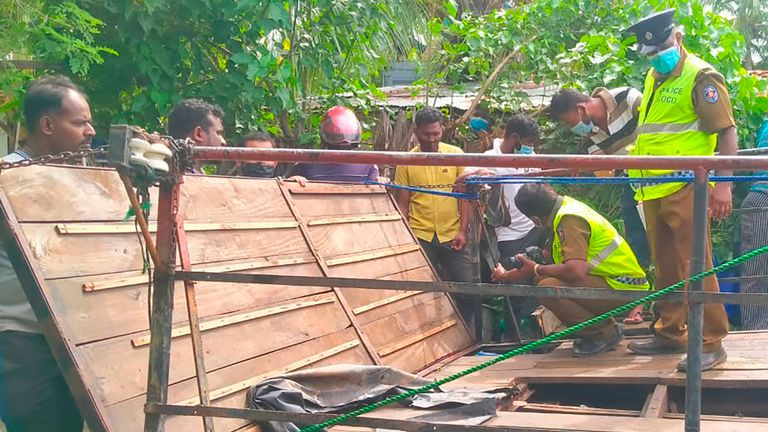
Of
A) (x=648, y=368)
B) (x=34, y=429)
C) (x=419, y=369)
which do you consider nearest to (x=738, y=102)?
(x=648, y=368)

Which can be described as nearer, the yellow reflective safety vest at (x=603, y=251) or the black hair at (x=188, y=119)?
the black hair at (x=188, y=119)

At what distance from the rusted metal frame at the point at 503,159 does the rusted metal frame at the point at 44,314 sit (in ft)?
2.19

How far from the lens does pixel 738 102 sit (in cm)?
674

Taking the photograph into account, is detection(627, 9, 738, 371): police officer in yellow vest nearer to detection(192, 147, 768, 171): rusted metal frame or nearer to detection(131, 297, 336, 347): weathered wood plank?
detection(192, 147, 768, 171): rusted metal frame

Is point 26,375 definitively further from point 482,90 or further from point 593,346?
point 482,90

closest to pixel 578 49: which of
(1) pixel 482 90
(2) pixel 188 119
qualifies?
A: (1) pixel 482 90

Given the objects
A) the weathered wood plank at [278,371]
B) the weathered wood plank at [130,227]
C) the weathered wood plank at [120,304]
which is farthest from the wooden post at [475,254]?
the weathered wood plank at [120,304]

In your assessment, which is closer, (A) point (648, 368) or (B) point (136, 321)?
(B) point (136, 321)

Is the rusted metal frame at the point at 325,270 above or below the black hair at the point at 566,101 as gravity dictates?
below

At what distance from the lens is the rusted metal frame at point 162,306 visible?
8.26ft

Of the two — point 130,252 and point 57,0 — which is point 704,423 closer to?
point 130,252

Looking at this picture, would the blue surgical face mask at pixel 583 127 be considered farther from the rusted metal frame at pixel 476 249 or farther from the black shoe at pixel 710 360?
the black shoe at pixel 710 360

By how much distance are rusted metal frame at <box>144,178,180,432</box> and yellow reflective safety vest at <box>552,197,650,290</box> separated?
8.56 ft

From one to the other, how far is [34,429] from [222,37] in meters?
3.65
